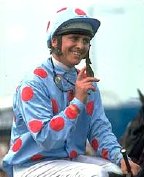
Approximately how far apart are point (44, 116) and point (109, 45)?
4176 millimetres

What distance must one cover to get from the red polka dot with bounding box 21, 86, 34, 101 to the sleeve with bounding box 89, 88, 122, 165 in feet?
1.60

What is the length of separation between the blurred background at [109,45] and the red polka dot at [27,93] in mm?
3342

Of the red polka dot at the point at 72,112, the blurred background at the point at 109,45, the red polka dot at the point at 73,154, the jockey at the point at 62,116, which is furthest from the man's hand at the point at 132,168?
the blurred background at the point at 109,45

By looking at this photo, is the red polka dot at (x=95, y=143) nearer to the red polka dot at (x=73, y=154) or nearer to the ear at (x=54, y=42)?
the red polka dot at (x=73, y=154)

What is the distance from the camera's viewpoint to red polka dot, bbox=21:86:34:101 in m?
3.47

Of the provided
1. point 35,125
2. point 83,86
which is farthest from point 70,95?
point 35,125

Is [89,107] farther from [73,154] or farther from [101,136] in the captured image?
[73,154]

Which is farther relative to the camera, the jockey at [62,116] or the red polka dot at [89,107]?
the red polka dot at [89,107]

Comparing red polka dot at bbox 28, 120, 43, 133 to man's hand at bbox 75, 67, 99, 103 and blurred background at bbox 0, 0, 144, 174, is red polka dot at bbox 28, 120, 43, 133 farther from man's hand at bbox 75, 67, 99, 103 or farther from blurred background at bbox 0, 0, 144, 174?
blurred background at bbox 0, 0, 144, 174

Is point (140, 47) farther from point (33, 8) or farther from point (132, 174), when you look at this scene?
point (132, 174)

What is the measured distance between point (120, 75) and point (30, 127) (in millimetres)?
4201

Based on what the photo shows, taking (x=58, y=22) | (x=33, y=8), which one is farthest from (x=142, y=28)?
(x=58, y=22)

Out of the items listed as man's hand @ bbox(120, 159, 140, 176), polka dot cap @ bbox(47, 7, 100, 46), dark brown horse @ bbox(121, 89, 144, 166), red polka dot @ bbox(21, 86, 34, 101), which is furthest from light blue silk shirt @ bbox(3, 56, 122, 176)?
dark brown horse @ bbox(121, 89, 144, 166)

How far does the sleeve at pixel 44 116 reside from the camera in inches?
130
